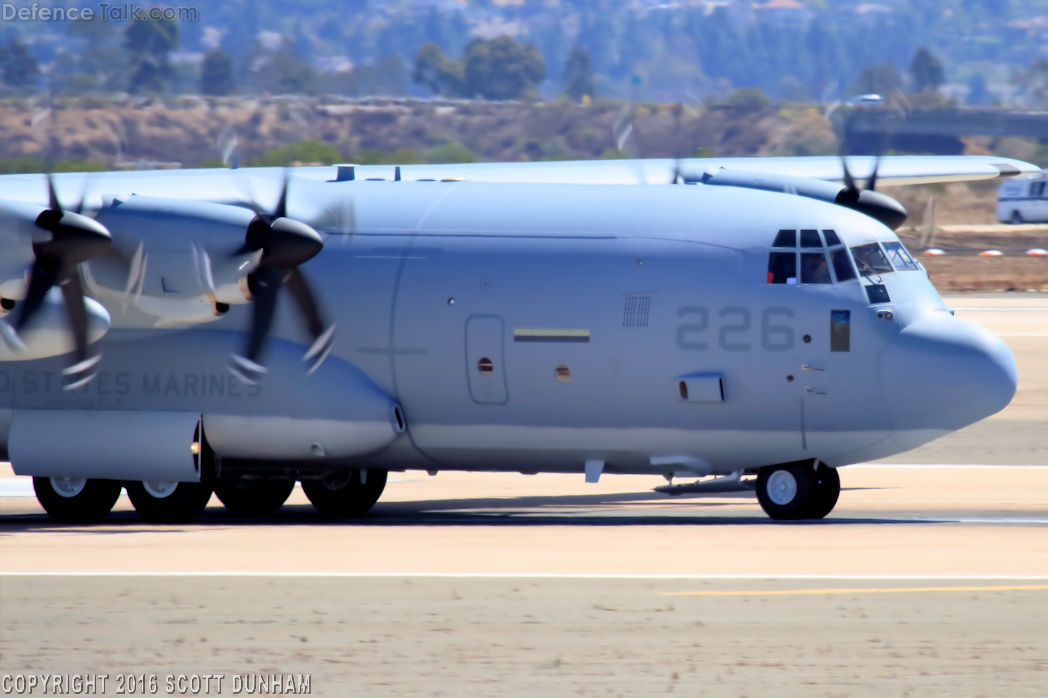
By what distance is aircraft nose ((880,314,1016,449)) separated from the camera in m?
18.0

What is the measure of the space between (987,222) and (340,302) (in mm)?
82218

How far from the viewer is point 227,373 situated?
2002 centimetres

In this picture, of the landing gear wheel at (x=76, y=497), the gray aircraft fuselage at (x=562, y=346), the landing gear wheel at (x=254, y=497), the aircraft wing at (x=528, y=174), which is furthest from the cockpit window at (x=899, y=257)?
the landing gear wheel at (x=76, y=497)

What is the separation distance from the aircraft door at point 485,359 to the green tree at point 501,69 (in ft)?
249

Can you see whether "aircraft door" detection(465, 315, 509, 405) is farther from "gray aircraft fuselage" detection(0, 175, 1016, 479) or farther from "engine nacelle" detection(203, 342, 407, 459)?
"engine nacelle" detection(203, 342, 407, 459)

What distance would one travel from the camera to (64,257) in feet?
60.8

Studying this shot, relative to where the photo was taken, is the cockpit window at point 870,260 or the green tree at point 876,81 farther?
the green tree at point 876,81

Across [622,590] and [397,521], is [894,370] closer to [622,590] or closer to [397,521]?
[622,590]

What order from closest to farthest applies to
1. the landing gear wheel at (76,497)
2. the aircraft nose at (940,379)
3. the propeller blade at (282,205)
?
the aircraft nose at (940,379), the propeller blade at (282,205), the landing gear wheel at (76,497)

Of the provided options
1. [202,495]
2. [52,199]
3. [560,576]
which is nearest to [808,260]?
[560,576]

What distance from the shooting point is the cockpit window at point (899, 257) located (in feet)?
62.1

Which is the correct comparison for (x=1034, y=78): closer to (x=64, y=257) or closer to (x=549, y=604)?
→ (x=64, y=257)

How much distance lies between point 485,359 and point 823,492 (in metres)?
4.35

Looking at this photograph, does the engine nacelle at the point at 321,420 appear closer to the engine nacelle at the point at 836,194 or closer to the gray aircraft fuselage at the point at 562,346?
the gray aircraft fuselage at the point at 562,346
